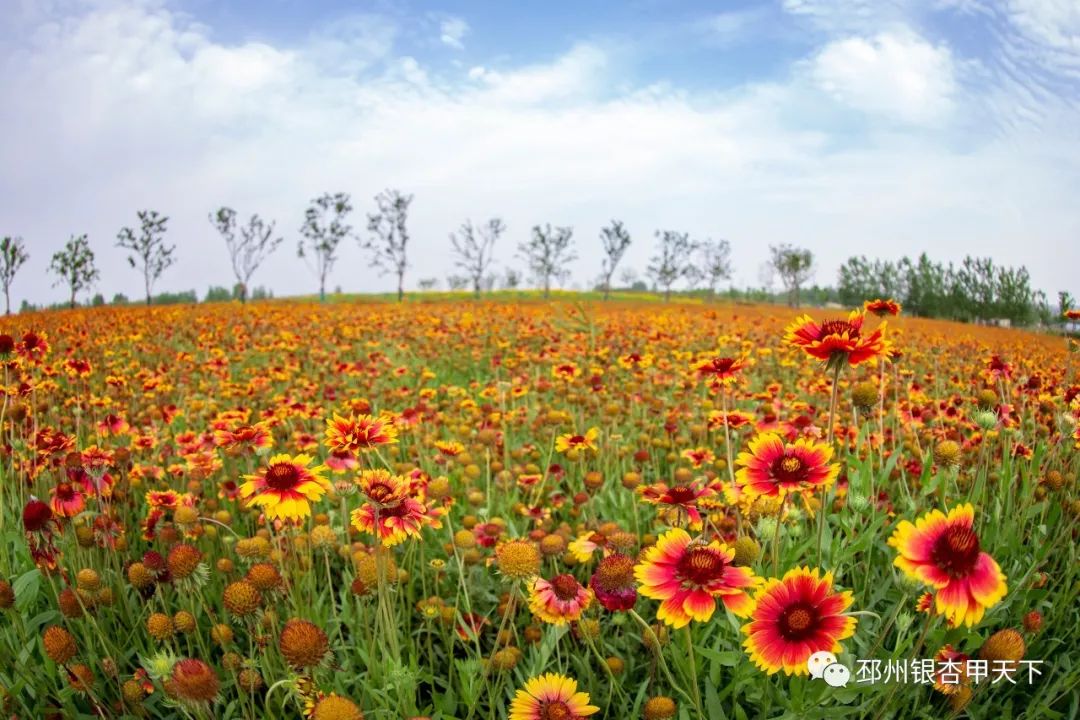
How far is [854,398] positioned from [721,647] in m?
0.73

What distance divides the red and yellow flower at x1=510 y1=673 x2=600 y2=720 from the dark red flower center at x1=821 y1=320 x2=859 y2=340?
832mm

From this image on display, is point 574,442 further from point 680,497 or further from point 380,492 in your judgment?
point 380,492

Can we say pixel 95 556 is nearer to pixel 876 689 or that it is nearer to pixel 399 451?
pixel 399 451

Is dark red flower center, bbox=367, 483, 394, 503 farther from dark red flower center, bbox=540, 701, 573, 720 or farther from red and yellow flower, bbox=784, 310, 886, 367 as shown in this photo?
red and yellow flower, bbox=784, 310, 886, 367

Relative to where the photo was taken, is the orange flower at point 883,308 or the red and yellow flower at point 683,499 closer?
the red and yellow flower at point 683,499

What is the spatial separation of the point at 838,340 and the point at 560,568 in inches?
49.7

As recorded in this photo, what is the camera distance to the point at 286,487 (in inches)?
52.5

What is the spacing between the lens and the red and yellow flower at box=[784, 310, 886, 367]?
1.28 meters

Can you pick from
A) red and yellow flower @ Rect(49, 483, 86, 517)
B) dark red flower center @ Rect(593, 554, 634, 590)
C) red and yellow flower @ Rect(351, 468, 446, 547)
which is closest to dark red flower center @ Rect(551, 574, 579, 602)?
dark red flower center @ Rect(593, 554, 634, 590)

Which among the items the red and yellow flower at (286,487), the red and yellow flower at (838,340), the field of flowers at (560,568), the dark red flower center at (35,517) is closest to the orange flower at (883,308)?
the field of flowers at (560,568)

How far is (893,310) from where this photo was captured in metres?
2.05

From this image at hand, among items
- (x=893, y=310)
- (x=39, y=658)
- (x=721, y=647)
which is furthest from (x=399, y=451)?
(x=893, y=310)

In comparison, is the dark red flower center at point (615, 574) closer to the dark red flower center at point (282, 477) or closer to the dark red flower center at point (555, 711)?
the dark red flower center at point (555, 711)

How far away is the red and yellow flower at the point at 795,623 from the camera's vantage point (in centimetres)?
98
